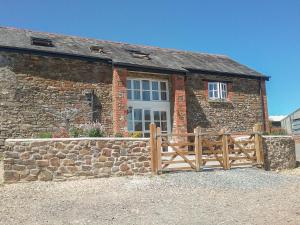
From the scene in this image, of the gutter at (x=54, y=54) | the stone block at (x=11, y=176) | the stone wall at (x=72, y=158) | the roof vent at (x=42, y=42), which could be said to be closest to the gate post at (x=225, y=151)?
the stone wall at (x=72, y=158)

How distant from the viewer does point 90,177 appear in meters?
11.7

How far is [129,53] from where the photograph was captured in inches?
834

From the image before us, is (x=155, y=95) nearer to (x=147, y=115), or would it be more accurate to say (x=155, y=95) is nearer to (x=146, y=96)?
(x=146, y=96)

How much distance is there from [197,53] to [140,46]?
4480 mm

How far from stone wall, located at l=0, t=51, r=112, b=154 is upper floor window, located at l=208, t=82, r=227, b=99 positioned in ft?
21.3

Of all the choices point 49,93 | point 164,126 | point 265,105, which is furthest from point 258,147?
point 49,93

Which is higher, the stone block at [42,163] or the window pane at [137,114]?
the window pane at [137,114]

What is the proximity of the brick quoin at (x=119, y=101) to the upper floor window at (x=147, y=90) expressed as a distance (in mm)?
698

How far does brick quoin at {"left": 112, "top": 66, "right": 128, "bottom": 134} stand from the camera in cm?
1806

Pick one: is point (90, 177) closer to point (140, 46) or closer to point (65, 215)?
point (65, 215)

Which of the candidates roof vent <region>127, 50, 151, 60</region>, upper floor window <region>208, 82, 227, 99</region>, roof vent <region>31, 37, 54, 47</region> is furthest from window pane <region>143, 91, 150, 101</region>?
roof vent <region>31, 37, 54, 47</region>

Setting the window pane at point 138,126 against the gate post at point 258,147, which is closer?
the gate post at point 258,147

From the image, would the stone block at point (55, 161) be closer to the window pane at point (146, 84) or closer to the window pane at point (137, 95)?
the window pane at point (137, 95)

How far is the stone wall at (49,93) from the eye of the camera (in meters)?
16.4
